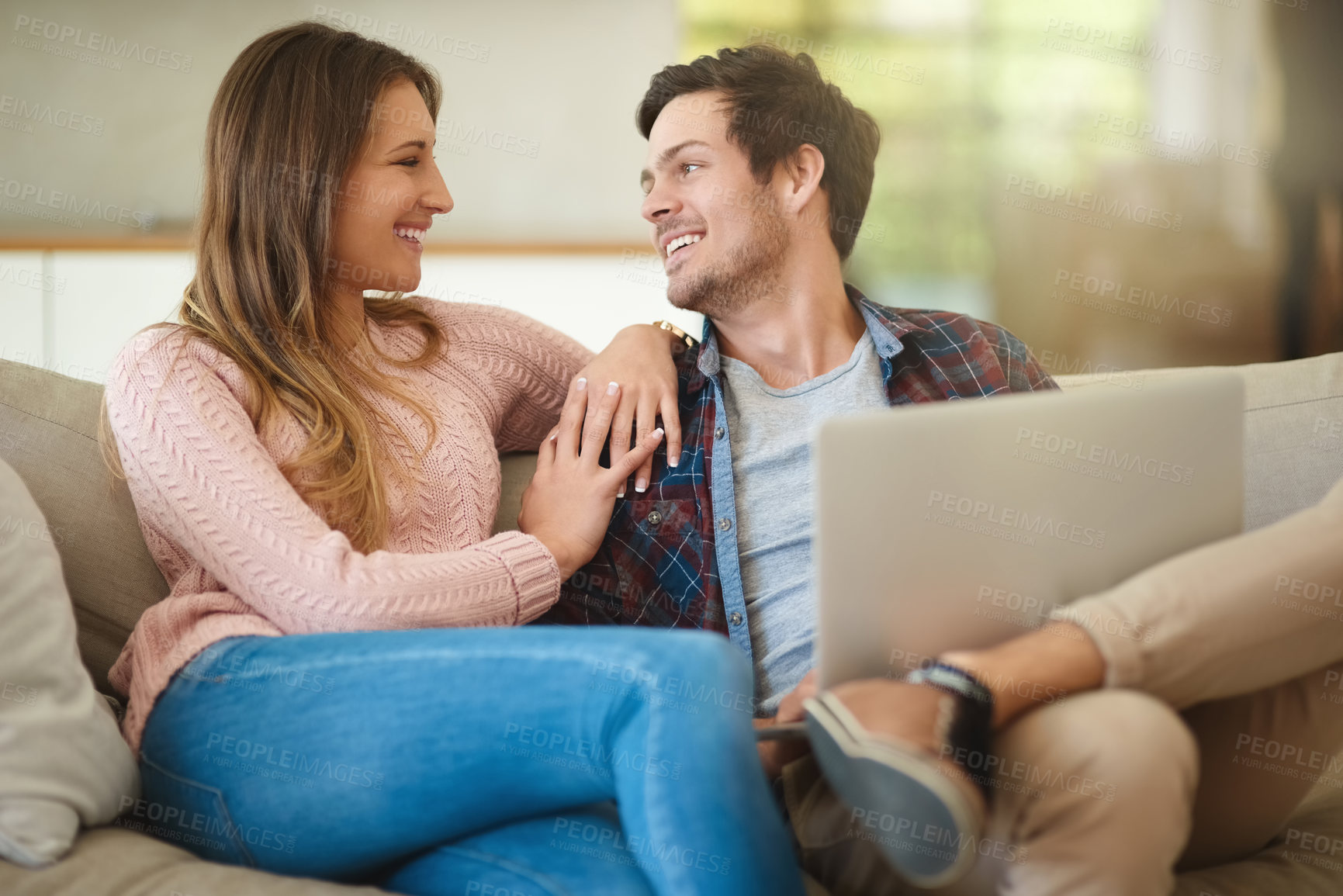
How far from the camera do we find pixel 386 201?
1312 millimetres

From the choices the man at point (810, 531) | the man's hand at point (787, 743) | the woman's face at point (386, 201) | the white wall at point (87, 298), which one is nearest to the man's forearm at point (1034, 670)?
the man at point (810, 531)

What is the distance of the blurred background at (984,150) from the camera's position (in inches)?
132

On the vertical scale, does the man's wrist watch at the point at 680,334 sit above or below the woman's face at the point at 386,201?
below

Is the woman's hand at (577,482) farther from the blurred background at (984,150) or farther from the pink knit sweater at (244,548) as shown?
the blurred background at (984,150)

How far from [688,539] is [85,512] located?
0.70m

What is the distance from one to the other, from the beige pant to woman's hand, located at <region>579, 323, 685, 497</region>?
49 centimetres

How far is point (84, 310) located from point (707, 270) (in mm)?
2353

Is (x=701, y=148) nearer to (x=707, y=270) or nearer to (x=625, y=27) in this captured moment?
(x=707, y=270)

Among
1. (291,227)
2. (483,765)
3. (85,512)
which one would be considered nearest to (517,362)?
(291,227)

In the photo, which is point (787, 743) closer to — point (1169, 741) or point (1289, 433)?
point (1169, 741)

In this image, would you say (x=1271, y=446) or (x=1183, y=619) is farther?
(x=1271, y=446)

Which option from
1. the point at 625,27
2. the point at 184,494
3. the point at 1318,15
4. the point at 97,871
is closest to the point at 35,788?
the point at 97,871

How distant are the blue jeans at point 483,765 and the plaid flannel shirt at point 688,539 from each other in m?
0.37

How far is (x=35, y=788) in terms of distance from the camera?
0.85 meters
